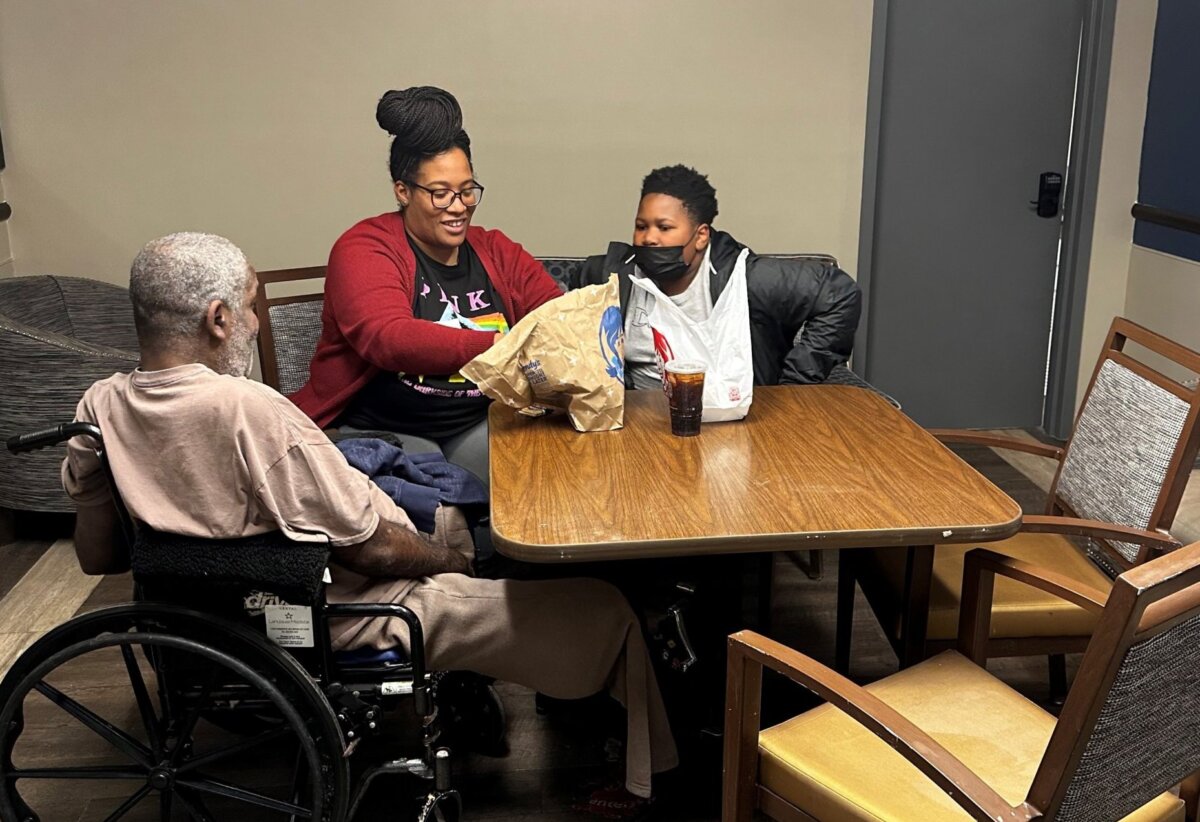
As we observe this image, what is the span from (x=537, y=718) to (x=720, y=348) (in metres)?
0.95

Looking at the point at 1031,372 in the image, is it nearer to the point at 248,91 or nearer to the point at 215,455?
the point at 248,91

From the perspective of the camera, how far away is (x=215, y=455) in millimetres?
1675

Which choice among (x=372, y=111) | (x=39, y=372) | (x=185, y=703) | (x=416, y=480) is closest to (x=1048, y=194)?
(x=372, y=111)

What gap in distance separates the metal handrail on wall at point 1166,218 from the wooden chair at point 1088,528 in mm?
1725

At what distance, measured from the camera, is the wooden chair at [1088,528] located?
1.99m

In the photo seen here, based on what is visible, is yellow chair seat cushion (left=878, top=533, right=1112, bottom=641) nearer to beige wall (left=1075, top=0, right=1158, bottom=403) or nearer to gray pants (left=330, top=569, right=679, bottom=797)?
gray pants (left=330, top=569, right=679, bottom=797)

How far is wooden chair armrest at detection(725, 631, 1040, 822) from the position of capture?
1322 millimetres

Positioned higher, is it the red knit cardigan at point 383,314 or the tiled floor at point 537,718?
the red knit cardigan at point 383,314

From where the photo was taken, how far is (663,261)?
2514 millimetres

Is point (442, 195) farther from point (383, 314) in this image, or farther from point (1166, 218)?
point (1166, 218)

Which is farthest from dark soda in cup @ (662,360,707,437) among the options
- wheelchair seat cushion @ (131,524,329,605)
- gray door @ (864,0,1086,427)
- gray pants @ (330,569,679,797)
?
gray door @ (864,0,1086,427)

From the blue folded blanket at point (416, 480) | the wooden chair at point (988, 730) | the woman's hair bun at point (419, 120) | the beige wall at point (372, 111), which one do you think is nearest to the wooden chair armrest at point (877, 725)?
the wooden chair at point (988, 730)

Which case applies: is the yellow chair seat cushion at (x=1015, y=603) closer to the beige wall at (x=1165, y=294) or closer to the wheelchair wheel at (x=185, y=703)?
the wheelchair wheel at (x=185, y=703)

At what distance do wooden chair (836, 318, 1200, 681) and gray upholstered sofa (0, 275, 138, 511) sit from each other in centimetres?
216
